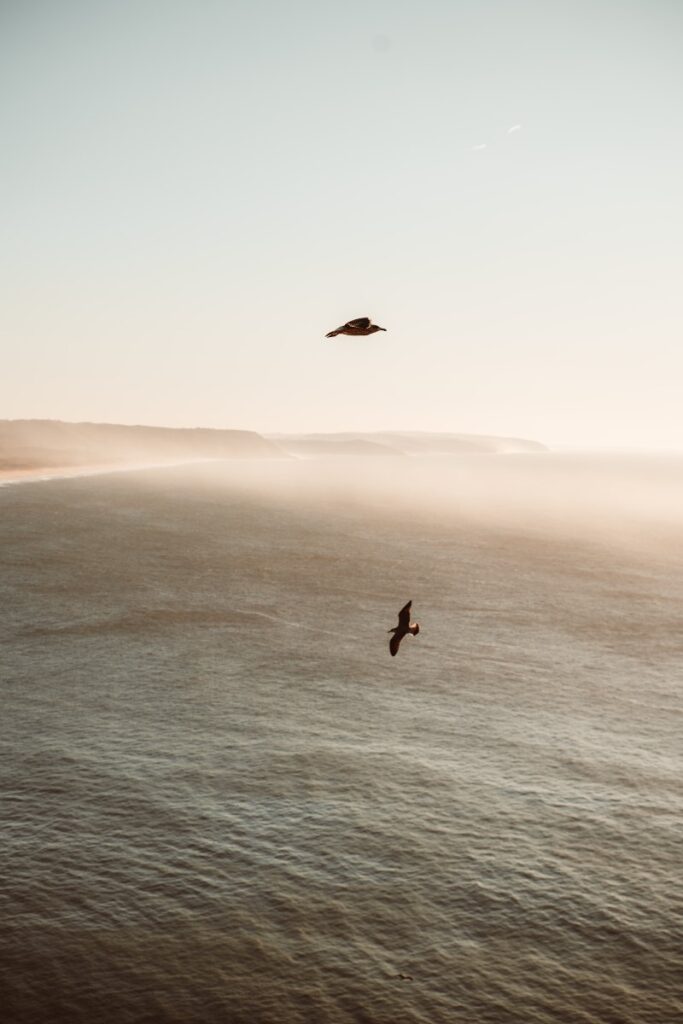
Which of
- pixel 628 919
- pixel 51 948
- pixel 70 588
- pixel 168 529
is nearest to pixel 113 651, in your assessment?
pixel 70 588

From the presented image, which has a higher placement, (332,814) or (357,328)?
(357,328)

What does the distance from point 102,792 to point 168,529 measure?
13516cm

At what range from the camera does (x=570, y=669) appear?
10425 centimetres

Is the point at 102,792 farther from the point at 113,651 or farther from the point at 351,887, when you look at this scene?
the point at 113,651

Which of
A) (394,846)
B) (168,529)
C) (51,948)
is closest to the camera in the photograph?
(51,948)

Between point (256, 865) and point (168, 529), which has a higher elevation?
point (168, 529)

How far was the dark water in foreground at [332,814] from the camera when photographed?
48.8 meters

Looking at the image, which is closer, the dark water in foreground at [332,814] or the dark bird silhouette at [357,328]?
the dark bird silhouette at [357,328]

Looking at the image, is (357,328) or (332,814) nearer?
(357,328)

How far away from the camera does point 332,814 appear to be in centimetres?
6638

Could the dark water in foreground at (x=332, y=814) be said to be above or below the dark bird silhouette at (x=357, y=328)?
below

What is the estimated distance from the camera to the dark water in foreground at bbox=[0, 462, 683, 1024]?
48.8 meters

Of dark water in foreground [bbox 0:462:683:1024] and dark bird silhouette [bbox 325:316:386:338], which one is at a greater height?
dark bird silhouette [bbox 325:316:386:338]

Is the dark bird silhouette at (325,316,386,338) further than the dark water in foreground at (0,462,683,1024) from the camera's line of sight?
No
